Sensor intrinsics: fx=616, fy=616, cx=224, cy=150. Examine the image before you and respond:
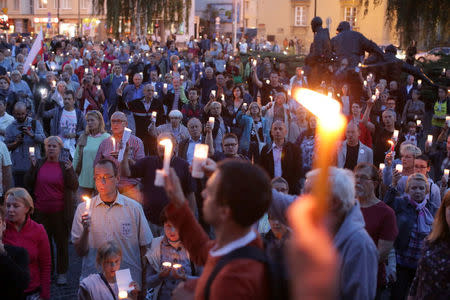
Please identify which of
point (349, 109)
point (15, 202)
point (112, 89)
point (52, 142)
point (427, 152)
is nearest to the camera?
point (15, 202)

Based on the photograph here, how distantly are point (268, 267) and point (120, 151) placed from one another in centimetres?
403

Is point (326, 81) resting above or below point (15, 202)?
above

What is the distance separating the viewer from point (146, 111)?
34.0 ft

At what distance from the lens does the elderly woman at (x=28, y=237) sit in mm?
4855

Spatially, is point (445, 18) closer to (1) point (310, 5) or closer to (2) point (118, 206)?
(2) point (118, 206)

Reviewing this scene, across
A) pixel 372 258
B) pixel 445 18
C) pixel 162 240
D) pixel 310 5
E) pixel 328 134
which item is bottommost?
pixel 162 240

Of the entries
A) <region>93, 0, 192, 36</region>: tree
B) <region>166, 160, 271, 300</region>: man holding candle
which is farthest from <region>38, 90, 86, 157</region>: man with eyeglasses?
<region>93, 0, 192, 36</region>: tree

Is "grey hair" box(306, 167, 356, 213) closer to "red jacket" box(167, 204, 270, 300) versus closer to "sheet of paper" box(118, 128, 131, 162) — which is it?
"red jacket" box(167, 204, 270, 300)

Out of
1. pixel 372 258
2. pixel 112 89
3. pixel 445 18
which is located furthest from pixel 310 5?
pixel 372 258

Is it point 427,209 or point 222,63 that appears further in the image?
point 222,63

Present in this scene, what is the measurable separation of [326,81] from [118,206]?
6287 millimetres

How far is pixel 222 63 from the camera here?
19.1 m

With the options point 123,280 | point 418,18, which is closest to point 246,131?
point 123,280

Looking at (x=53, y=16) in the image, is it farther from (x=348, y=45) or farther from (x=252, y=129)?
(x=252, y=129)
